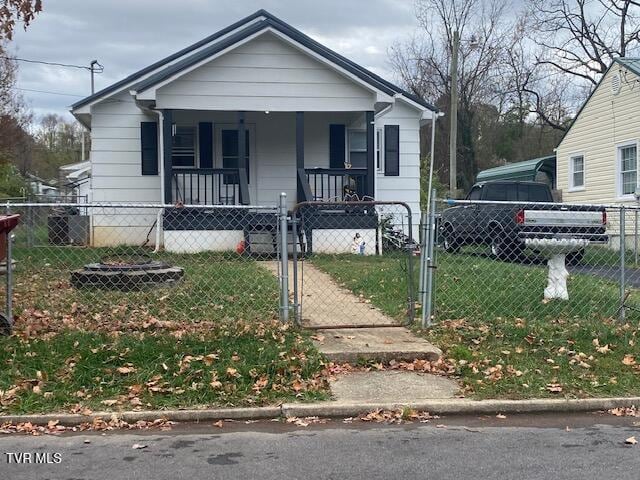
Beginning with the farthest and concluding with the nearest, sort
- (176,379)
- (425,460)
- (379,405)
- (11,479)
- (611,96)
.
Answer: (611,96) → (176,379) → (379,405) → (425,460) → (11,479)

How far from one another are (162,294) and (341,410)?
426cm

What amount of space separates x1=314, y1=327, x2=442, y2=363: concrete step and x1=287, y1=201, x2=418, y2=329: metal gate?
0.60 feet

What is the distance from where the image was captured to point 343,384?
5.83m

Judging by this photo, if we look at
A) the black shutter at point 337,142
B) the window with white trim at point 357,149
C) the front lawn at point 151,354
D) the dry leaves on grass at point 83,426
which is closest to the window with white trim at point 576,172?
the window with white trim at point 357,149

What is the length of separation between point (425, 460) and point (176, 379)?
2362 mm

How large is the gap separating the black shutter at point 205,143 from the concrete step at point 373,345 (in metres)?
10.4

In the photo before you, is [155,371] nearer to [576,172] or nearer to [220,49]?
[220,49]

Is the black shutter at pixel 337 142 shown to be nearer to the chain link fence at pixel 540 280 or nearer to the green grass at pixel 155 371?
the chain link fence at pixel 540 280

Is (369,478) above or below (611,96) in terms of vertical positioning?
below

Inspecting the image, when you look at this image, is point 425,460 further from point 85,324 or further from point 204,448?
point 85,324

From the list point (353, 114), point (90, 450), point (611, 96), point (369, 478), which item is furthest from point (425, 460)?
point (611, 96)

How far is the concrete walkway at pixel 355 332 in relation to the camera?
252 inches

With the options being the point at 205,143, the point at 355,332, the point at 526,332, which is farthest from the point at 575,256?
the point at 205,143

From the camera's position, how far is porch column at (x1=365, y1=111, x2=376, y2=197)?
15.2 m
